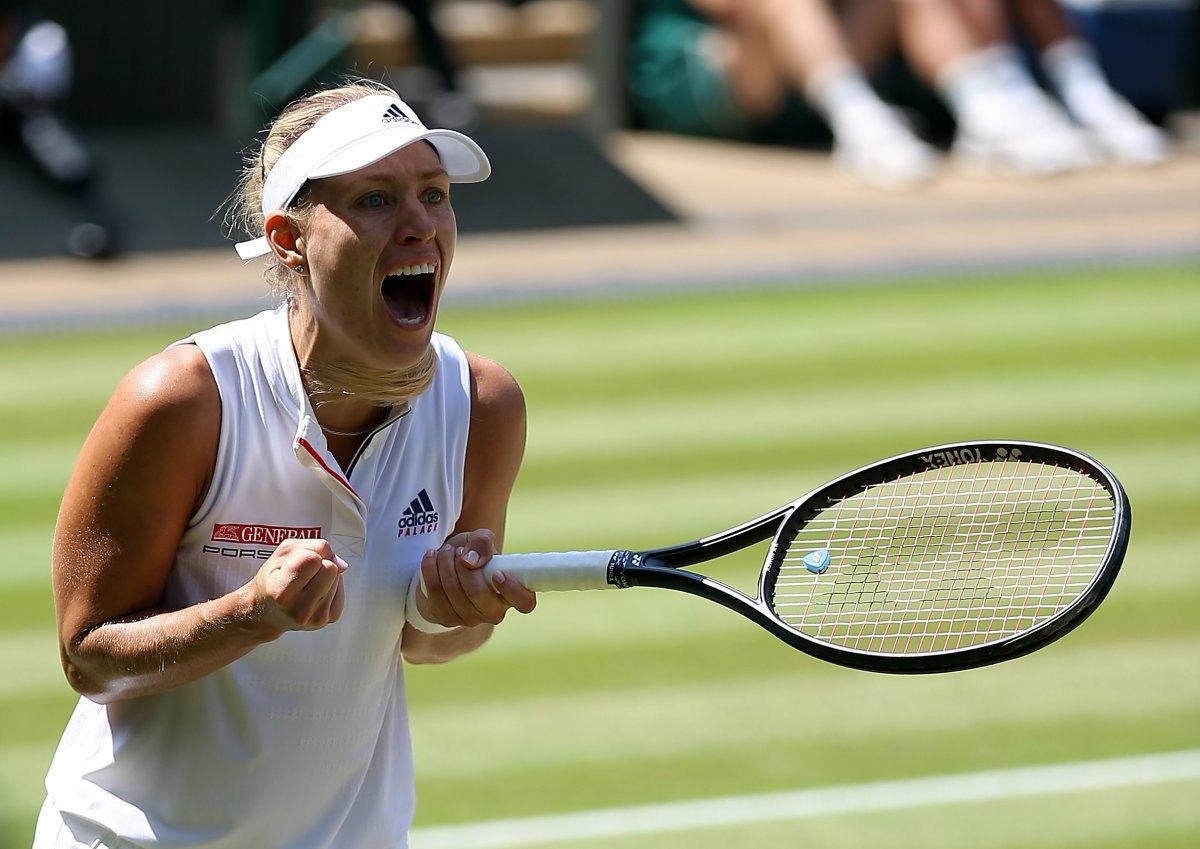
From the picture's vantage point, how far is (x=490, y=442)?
2818 millimetres

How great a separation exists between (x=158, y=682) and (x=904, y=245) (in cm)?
835

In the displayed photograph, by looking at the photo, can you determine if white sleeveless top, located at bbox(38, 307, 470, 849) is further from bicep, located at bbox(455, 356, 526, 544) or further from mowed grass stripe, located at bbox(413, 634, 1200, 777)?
mowed grass stripe, located at bbox(413, 634, 1200, 777)

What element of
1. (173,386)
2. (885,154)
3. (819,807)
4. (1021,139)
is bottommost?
(819,807)

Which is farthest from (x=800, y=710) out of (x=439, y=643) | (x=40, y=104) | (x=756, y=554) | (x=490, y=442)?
(x=40, y=104)

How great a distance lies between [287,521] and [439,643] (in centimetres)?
41

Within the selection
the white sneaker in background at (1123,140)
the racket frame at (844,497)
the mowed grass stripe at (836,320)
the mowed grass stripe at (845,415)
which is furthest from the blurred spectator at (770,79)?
the racket frame at (844,497)

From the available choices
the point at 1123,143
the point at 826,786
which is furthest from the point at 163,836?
the point at 1123,143

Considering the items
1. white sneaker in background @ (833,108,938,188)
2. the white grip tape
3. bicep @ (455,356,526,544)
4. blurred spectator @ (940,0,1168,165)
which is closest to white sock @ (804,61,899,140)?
white sneaker in background @ (833,108,938,188)

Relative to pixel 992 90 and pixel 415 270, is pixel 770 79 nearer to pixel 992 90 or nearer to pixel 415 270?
pixel 992 90

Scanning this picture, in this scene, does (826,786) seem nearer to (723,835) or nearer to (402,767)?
(723,835)

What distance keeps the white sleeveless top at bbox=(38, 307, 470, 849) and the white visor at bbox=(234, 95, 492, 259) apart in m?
0.20

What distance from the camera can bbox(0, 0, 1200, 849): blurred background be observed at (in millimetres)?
5070

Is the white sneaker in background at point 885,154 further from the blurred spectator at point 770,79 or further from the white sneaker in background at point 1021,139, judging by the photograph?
the white sneaker in background at point 1021,139

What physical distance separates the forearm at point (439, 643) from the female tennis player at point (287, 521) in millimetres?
73
